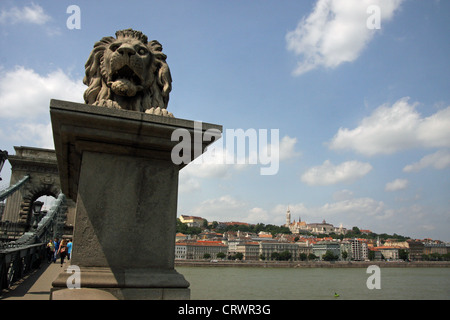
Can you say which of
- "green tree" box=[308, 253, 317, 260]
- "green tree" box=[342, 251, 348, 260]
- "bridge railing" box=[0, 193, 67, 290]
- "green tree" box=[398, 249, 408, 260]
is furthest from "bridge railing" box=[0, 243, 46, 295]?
"green tree" box=[398, 249, 408, 260]

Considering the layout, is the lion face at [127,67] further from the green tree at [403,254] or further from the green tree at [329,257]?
the green tree at [403,254]

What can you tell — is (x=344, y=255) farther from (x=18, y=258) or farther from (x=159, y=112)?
(x=159, y=112)

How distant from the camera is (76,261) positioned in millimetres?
2541

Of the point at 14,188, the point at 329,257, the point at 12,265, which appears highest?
the point at 14,188

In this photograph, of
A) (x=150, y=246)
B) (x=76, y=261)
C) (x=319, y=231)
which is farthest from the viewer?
(x=319, y=231)

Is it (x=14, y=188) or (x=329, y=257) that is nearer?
(x=14, y=188)

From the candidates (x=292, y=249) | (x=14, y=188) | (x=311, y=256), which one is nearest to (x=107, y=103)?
(x=14, y=188)

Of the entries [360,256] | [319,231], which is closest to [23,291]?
[360,256]

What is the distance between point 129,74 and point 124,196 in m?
1.07

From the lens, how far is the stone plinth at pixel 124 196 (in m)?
2.52

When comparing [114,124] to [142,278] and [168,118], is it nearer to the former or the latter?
[168,118]

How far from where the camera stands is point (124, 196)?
2730 mm

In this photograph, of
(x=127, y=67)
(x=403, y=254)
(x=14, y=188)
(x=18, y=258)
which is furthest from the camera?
(x=403, y=254)
